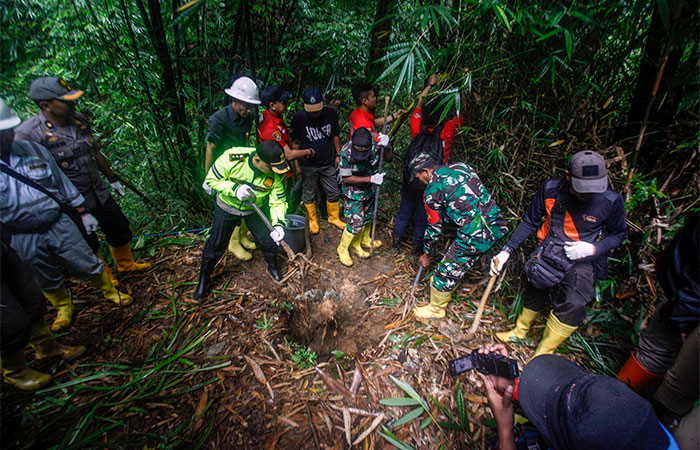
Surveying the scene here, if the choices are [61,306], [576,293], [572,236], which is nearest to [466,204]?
[572,236]

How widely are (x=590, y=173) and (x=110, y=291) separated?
426cm

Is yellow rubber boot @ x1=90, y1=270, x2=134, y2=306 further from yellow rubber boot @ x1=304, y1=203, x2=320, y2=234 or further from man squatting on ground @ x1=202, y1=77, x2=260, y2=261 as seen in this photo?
yellow rubber boot @ x1=304, y1=203, x2=320, y2=234

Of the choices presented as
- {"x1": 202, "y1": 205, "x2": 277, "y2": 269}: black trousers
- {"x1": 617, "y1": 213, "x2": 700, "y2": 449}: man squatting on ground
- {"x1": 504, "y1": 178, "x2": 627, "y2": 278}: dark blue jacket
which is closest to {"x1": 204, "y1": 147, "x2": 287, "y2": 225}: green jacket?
{"x1": 202, "y1": 205, "x2": 277, "y2": 269}: black trousers

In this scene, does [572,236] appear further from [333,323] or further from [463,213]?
[333,323]

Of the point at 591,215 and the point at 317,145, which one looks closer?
the point at 591,215

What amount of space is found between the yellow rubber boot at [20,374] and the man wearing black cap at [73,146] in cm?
112

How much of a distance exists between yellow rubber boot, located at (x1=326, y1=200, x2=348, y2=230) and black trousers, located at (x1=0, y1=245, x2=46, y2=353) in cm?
301

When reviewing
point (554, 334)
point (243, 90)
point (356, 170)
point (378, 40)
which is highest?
point (378, 40)

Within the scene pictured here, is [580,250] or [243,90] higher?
[243,90]

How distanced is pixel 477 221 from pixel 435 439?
67.1 inches

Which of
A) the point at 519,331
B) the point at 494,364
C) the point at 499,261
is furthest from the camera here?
the point at 519,331

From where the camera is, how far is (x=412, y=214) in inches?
143

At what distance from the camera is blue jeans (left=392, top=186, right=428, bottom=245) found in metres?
3.46

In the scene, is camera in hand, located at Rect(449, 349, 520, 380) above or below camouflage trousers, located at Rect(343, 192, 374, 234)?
below
